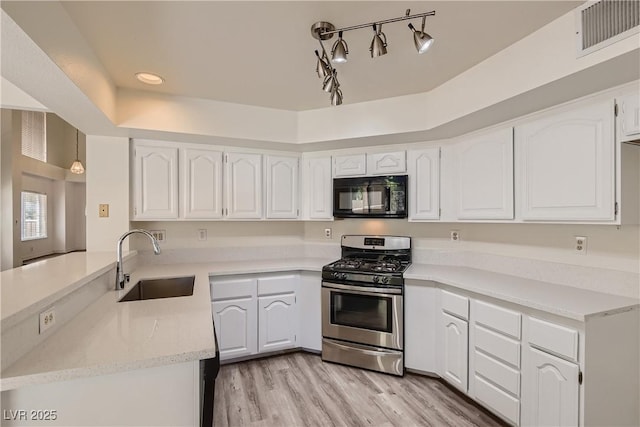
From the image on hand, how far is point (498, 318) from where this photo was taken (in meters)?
1.98

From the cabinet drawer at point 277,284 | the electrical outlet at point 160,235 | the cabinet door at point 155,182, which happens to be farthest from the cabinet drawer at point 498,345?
the electrical outlet at point 160,235

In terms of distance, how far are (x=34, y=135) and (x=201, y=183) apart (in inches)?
258

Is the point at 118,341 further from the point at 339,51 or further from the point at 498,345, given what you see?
the point at 498,345

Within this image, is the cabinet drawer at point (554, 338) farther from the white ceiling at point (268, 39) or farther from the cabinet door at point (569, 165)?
the white ceiling at point (268, 39)

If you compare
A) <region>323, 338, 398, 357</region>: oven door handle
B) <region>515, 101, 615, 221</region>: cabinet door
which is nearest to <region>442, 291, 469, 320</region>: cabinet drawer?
<region>323, 338, 398, 357</region>: oven door handle

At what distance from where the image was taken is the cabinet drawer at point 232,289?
275 centimetres

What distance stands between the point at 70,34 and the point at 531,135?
110 inches

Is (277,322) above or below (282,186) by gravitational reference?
below

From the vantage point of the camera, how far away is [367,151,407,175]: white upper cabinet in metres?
A: 2.96

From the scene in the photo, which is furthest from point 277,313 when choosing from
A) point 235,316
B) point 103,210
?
point 103,210

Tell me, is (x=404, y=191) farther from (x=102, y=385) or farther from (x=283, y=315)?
(x=102, y=385)

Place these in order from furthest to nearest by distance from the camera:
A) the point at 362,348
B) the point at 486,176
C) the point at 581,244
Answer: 1. the point at 362,348
2. the point at 486,176
3. the point at 581,244

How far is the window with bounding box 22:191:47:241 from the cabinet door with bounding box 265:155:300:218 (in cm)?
703

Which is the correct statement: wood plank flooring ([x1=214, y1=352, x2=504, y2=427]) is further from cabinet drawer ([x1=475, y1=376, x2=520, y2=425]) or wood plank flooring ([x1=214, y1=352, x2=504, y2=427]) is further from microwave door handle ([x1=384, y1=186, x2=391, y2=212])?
microwave door handle ([x1=384, y1=186, x2=391, y2=212])
